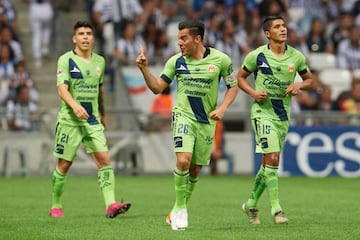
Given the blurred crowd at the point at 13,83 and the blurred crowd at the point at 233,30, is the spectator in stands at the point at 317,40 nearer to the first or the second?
the blurred crowd at the point at 233,30

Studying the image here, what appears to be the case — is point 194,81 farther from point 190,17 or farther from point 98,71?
point 190,17

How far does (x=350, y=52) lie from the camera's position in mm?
31625

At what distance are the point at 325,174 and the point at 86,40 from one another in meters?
13.2

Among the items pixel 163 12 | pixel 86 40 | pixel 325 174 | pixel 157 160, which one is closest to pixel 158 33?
pixel 163 12

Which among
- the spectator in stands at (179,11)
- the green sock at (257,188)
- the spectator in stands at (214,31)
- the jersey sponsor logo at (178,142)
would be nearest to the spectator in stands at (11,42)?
the spectator in stands at (179,11)

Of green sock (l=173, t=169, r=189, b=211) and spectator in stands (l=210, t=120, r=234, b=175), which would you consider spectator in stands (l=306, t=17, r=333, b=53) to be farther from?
green sock (l=173, t=169, r=189, b=211)

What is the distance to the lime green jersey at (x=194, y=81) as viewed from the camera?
13.5 meters

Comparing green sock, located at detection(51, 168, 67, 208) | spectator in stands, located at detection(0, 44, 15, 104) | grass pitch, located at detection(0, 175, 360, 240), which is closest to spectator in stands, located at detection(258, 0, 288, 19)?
spectator in stands, located at detection(0, 44, 15, 104)

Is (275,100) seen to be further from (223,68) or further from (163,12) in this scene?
(163,12)

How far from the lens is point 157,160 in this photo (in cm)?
2861

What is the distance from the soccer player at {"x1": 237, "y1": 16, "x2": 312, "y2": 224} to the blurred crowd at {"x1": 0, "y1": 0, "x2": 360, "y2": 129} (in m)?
14.9

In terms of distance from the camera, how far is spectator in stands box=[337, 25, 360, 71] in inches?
1241

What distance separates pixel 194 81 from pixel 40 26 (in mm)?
18606

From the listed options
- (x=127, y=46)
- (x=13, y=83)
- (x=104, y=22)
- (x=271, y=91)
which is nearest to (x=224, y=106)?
(x=271, y=91)
